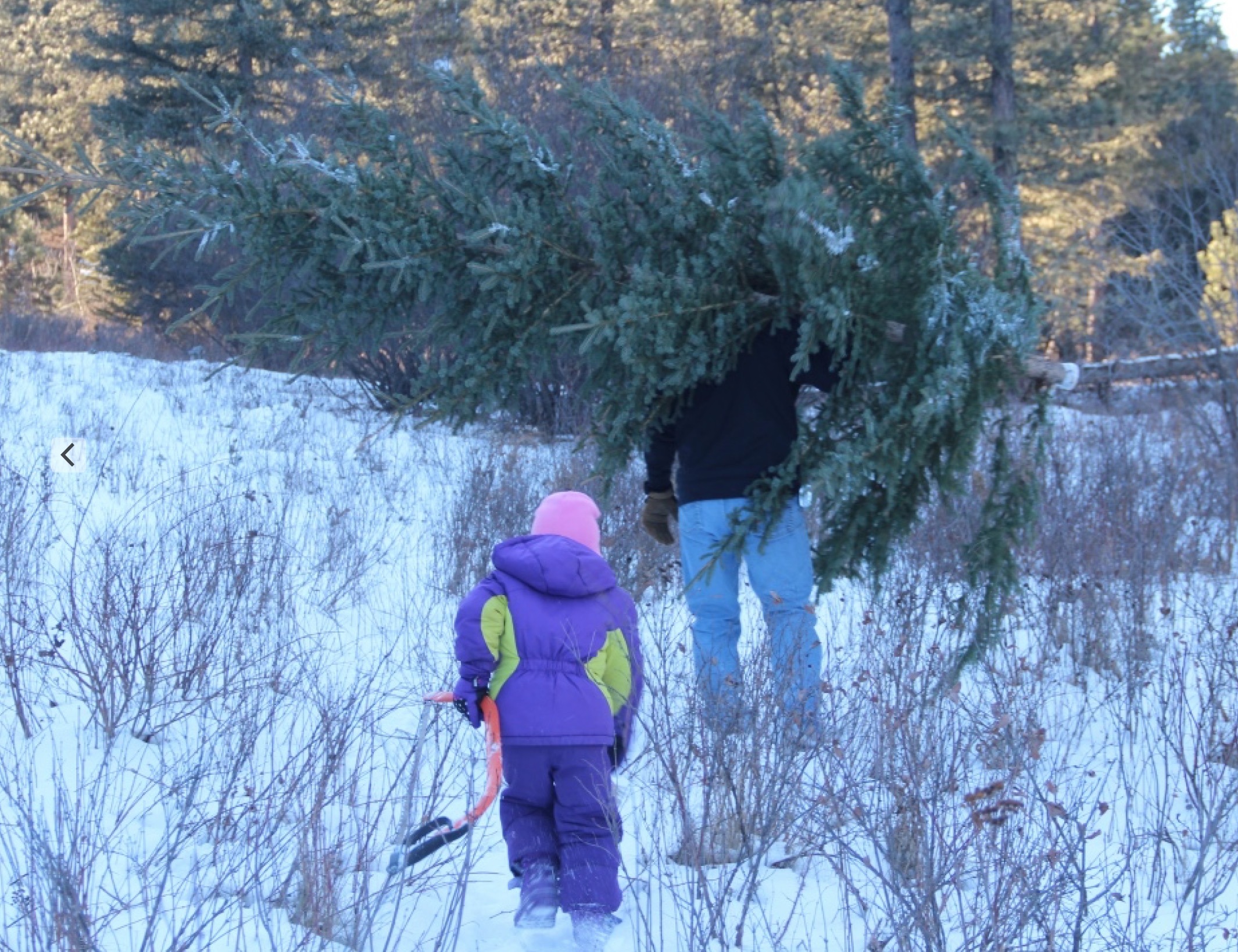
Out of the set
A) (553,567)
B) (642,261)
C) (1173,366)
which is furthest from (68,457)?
(1173,366)

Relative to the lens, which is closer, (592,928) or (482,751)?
(592,928)

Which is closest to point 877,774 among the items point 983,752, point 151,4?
point 983,752

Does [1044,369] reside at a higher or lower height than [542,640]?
higher

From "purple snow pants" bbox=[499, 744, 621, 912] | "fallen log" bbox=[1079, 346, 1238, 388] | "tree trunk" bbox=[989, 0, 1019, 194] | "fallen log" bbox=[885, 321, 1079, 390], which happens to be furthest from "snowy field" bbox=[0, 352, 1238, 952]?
"tree trunk" bbox=[989, 0, 1019, 194]

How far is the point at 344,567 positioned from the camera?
242 inches

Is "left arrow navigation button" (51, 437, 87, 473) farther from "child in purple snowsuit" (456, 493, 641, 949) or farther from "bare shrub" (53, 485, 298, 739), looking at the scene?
"child in purple snowsuit" (456, 493, 641, 949)

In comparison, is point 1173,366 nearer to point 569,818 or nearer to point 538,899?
point 569,818

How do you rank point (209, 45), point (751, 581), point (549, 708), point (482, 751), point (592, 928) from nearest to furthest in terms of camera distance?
1. point (592, 928)
2. point (549, 708)
3. point (751, 581)
4. point (482, 751)
5. point (209, 45)

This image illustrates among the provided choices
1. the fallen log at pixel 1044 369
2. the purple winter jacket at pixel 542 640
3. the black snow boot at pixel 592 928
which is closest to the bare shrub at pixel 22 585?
the purple winter jacket at pixel 542 640

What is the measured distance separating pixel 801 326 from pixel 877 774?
4.12ft

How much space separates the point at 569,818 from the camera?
297 cm

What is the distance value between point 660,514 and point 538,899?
5.63 ft

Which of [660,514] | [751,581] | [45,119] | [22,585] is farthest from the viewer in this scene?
[45,119]

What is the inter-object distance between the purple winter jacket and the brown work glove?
1.24 meters
